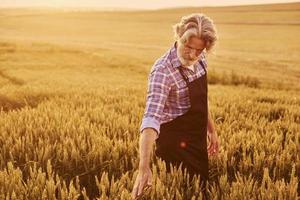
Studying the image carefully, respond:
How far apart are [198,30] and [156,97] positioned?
0.48 metres

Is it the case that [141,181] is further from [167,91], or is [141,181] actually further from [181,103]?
[181,103]

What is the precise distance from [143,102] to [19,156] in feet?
13.0

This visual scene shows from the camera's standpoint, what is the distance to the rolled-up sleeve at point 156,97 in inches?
115

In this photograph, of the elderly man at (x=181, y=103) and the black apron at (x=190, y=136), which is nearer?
the elderly man at (x=181, y=103)

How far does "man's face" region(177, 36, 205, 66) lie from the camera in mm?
3082

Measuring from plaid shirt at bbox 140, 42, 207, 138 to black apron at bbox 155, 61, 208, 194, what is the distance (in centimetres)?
4

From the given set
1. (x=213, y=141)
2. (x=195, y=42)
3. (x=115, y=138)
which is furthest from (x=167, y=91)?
(x=115, y=138)

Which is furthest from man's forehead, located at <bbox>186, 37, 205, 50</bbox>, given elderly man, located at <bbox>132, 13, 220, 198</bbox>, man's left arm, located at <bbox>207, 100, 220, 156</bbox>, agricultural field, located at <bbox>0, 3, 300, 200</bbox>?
man's left arm, located at <bbox>207, 100, 220, 156</bbox>

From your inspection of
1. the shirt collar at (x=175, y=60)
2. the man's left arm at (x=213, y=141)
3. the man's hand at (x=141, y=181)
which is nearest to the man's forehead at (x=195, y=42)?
the shirt collar at (x=175, y=60)

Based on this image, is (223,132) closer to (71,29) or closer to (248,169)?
(248,169)

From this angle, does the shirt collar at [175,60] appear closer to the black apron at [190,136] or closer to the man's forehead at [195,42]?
the black apron at [190,136]

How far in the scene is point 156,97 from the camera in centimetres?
301

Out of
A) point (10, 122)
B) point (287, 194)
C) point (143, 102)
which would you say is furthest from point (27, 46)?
point (287, 194)

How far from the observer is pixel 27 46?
23.8m
